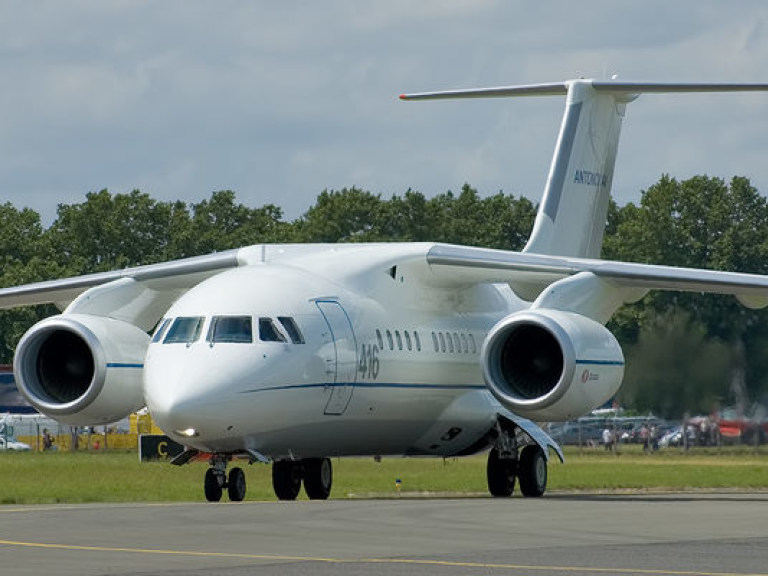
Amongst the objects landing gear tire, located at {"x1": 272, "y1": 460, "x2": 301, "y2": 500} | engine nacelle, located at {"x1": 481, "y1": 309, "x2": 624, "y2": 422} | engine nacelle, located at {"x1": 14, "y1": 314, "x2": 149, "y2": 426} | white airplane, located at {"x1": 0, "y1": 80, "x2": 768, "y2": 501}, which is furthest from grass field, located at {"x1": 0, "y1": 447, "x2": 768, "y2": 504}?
engine nacelle, located at {"x1": 481, "y1": 309, "x2": 624, "y2": 422}

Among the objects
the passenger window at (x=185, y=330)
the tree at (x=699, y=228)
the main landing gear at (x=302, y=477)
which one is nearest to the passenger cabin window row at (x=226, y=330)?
the passenger window at (x=185, y=330)

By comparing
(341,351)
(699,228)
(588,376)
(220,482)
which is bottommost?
(220,482)

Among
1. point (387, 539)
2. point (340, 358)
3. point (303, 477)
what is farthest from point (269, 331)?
point (387, 539)

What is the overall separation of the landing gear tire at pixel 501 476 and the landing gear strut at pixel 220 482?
204 inches

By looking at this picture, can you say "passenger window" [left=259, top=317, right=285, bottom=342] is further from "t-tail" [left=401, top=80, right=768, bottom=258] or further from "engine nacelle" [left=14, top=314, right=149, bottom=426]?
"t-tail" [left=401, top=80, right=768, bottom=258]

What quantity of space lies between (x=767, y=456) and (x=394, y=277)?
16.8 m

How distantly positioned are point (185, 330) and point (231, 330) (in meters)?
0.59

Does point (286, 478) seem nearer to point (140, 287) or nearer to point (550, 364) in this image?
point (140, 287)

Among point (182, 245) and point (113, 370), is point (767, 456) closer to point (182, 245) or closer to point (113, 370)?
point (113, 370)

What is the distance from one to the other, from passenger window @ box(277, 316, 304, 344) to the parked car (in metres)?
42.9

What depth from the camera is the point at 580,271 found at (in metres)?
28.6

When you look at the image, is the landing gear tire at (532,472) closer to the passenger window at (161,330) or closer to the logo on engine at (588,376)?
the logo on engine at (588,376)

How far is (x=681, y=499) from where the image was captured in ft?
89.2

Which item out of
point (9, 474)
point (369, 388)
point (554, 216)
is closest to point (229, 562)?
point (369, 388)
